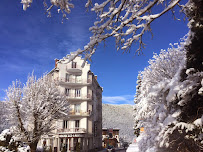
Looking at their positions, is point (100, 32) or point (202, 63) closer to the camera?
point (100, 32)

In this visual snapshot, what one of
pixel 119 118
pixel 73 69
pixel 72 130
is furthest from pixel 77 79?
pixel 119 118

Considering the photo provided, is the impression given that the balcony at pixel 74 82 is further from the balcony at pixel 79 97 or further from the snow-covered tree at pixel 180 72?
the snow-covered tree at pixel 180 72

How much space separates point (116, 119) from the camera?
13912 cm

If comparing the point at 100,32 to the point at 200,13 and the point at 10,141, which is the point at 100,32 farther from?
the point at 10,141

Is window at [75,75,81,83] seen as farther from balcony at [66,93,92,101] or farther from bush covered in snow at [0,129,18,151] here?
bush covered in snow at [0,129,18,151]

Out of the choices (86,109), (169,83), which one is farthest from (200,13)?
(86,109)

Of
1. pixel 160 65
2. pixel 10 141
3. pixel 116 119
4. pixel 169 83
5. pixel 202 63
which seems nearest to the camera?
pixel 202 63

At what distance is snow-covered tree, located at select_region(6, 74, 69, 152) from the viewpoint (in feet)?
66.9

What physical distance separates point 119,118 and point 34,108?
126 metres

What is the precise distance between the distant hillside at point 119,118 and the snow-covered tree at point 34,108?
93960 millimetres

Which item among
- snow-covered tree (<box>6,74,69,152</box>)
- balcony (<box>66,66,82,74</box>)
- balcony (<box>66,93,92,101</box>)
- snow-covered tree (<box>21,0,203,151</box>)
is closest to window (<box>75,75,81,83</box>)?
balcony (<box>66,66,82,74</box>)

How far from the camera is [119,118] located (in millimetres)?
142125

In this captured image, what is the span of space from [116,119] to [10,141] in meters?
122

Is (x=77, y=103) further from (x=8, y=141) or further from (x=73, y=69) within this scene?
(x=8, y=141)
